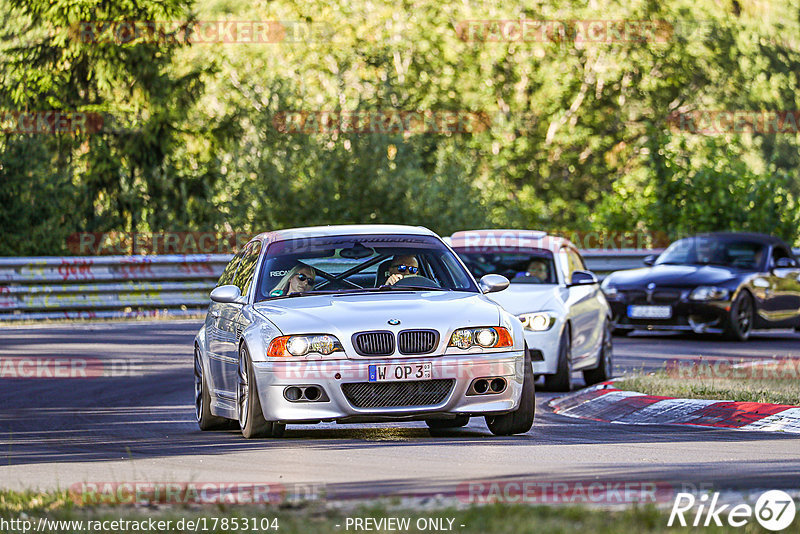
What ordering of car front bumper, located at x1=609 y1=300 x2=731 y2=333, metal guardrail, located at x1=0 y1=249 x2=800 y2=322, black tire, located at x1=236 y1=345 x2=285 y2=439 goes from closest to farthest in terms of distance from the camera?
black tire, located at x1=236 y1=345 x2=285 y2=439, car front bumper, located at x1=609 y1=300 x2=731 y2=333, metal guardrail, located at x1=0 y1=249 x2=800 y2=322

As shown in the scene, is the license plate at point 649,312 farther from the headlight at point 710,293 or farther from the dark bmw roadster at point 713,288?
the headlight at point 710,293

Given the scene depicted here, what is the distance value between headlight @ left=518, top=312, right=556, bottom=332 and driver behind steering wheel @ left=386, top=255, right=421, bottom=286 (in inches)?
143

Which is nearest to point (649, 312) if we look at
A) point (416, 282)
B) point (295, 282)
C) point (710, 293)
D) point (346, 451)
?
point (710, 293)

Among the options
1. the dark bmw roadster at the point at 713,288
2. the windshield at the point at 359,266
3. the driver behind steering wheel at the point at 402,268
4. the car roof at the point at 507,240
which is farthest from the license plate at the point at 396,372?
the dark bmw roadster at the point at 713,288

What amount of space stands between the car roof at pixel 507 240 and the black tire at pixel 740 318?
564cm

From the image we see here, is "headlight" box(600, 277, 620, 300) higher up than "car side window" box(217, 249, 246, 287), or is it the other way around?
"car side window" box(217, 249, 246, 287)

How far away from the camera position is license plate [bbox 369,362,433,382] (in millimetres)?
10164

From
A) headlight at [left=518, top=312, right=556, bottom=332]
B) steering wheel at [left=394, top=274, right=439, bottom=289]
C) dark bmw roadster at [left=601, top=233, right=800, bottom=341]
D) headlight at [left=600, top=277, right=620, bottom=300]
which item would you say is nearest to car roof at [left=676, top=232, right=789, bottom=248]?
dark bmw roadster at [left=601, top=233, right=800, bottom=341]

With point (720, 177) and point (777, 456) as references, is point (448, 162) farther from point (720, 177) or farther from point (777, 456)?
point (777, 456)

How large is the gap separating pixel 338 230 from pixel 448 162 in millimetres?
24342

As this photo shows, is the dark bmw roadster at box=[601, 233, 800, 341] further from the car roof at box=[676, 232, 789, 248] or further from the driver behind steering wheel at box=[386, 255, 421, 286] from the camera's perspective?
the driver behind steering wheel at box=[386, 255, 421, 286]

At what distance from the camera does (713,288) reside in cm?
2222

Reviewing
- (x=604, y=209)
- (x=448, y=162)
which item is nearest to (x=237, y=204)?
(x=448, y=162)

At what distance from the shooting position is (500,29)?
46469 millimetres
